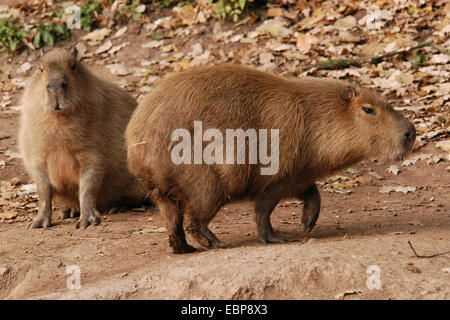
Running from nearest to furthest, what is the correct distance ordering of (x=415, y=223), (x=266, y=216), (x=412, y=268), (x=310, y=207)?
(x=412, y=268)
(x=266, y=216)
(x=310, y=207)
(x=415, y=223)

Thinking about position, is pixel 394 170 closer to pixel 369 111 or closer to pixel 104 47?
pixel 369 111

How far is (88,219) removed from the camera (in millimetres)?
5992

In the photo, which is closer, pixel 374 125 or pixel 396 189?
pixel 374 125

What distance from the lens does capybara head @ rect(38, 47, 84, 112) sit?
19.2 ft

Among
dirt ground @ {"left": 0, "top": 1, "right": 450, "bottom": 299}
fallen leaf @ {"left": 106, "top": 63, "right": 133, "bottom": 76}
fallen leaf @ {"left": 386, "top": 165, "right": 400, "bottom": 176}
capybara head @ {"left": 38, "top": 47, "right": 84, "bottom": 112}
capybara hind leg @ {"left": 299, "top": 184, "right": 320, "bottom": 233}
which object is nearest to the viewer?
dirt ground @ {"left": 0, "top": 1, "right": 450, "bottom": 299}

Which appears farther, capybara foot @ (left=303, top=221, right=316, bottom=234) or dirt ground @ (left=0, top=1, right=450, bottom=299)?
capybara foot @ (left=303, top=221, right=316, bottom=234)

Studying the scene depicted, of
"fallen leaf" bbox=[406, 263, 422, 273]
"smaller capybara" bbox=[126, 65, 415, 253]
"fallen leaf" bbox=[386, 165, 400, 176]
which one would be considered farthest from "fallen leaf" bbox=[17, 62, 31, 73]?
"fallen leaf" bbox=[406, 263, 422, 273]

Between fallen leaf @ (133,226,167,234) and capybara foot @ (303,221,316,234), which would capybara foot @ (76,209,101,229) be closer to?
fallen leaf @ (133,226,167,234)

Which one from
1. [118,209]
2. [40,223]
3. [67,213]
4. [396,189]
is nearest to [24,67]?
[67,213]

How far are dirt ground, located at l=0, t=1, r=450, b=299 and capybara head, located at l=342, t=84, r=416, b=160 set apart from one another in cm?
66

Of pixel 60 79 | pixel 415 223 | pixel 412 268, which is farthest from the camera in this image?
pixel 60 79

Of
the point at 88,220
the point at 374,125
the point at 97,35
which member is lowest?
the point at 88,220

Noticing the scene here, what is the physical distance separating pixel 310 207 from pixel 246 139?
0.87 meters

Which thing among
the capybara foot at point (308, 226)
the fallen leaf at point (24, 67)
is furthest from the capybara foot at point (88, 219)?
the fallen leaf at point (24, 67)
